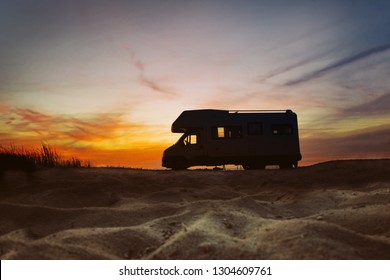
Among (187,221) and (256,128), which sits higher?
(256,128)

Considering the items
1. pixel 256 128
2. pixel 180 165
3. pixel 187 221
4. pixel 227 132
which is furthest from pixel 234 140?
pixel 187 221

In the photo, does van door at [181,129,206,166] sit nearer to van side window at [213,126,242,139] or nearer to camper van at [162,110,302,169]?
camper van at [162,110,302,169]

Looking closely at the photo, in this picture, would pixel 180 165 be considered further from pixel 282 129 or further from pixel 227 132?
pixel 282 129

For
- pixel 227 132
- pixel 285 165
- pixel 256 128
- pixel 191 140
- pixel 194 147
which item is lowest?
pixel 285 165

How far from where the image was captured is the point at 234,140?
573 inches

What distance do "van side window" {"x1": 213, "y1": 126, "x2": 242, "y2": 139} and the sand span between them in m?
7.56

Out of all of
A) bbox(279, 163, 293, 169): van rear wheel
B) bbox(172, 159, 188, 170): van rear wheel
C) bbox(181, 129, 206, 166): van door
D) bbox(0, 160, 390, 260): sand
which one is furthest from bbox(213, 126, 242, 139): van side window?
bbox(0, 160, 390, 260): sand

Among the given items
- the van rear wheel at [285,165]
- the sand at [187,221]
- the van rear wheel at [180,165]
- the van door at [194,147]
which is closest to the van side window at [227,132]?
the van door at [194,147]

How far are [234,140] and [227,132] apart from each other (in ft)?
1.37

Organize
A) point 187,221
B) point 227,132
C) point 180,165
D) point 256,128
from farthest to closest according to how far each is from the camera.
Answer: point 256,128 < point 227,132 < point 180,165 < point 187,221

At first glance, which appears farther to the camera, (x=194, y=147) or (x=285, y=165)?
(x=285, y=165)

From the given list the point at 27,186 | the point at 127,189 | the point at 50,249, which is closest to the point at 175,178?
the point at 127,189

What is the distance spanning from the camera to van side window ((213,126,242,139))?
1446 centimetres
